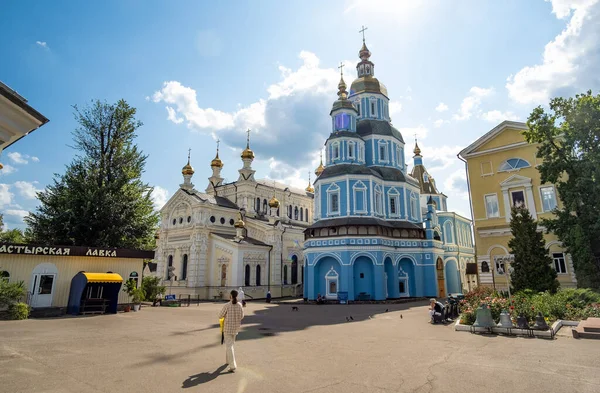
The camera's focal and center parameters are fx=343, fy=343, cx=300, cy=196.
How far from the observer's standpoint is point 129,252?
20.3 m

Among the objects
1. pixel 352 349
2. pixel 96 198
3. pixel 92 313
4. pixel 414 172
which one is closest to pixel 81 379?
pixel 352 349

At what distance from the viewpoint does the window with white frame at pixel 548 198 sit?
65.9 ft

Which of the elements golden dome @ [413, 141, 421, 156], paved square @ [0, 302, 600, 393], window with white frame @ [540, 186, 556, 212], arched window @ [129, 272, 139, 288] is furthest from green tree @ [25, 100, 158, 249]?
golden dome @ [413, 141, 421, 156]

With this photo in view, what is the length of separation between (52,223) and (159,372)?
18.9 meters

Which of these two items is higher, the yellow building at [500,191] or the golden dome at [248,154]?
the golden dome at [248,154]

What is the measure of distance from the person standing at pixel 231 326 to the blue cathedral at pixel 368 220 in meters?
21.7

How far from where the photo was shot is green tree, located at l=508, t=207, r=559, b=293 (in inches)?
664

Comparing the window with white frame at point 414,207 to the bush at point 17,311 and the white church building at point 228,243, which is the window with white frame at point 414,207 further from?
the bush at point 17,311

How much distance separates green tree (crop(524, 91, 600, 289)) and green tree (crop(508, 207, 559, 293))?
113 centimetres

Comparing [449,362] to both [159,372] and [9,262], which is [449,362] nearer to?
[159,372]

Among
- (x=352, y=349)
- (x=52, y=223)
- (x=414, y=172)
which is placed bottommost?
(x=352, y=349)

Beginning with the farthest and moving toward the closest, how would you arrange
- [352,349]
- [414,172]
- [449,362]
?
[414,172] → [352,349] → [449,362]

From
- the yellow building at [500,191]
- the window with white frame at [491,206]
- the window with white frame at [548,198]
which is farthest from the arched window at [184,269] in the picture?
the window with white frame at [548,198]

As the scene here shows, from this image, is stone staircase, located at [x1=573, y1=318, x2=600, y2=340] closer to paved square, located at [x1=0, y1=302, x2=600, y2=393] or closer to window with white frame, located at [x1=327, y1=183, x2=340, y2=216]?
paved square, located at [x1=0, y1=302, x2=600, y2=393]
